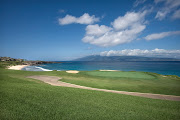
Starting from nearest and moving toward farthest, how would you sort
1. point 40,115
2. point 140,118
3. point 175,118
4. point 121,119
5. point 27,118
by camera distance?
1. point 27,118
2. point 40,115
3. point 121,119
4. point 140,118
5. point 175,118

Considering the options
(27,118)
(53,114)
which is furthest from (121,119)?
(27,118)

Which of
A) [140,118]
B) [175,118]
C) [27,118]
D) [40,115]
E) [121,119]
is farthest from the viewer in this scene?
[175,118]

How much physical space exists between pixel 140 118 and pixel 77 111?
113 inches

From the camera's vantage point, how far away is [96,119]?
4.01 m

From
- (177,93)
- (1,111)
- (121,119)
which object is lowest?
(177,93)

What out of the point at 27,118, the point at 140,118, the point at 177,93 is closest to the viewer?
the point at 27,118

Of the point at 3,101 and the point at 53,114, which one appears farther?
the point at 3,101

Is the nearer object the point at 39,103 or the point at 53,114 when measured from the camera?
the point at 53,114

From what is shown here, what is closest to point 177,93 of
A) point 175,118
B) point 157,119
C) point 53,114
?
point 175,118

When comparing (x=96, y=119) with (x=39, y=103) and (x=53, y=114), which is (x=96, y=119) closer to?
(x=53, y=114)

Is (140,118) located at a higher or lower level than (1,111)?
lower

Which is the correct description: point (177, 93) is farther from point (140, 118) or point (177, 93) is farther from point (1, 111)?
point (1, 111)

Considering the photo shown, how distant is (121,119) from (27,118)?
368 cm

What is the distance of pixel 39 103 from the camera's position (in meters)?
4.89
